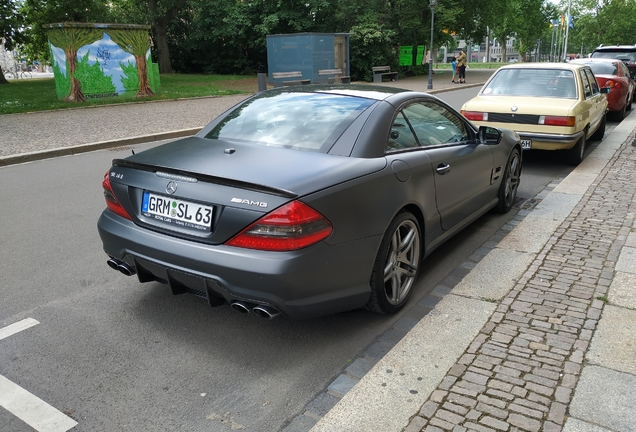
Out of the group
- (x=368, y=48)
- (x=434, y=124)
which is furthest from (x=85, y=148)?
(x=368, y=48)

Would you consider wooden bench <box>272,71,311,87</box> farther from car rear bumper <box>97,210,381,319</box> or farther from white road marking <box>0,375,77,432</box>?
white road marking <box>0,375,77,432</box>

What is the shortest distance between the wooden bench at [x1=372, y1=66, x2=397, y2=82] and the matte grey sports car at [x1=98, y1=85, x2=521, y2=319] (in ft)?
91.3

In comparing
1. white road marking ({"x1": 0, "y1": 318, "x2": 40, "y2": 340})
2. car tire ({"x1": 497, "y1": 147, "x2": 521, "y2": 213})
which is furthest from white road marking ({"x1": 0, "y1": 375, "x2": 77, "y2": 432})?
car tire ({"x1": 497, "y1": 147, "x2": 521, "y2": 213})

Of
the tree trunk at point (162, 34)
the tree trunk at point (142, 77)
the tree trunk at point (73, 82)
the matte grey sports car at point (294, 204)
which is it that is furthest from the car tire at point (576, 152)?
the tree trunk at point (162, 34)

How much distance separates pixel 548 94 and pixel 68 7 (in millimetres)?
30374

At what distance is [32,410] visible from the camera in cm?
288

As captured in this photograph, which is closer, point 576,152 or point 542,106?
point 542,106

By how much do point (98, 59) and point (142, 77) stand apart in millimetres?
1962

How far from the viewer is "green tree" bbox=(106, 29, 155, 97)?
66.1ft

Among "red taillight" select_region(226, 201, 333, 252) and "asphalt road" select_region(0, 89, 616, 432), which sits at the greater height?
"red taillight" select_region(226, 201, 333, 252)

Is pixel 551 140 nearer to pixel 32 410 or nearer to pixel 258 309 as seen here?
pixel 258 309

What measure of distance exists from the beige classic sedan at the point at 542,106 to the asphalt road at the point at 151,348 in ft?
13.0

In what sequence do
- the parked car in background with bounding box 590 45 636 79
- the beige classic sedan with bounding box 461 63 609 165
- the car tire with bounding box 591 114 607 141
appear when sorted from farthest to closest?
the parked car in background with bounding box 590 45 636 79, the car tire with bounding box 591 114 607 141, the beige classic sedan with bounding box 461 63 609 165

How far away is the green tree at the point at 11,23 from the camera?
94.3 feet
